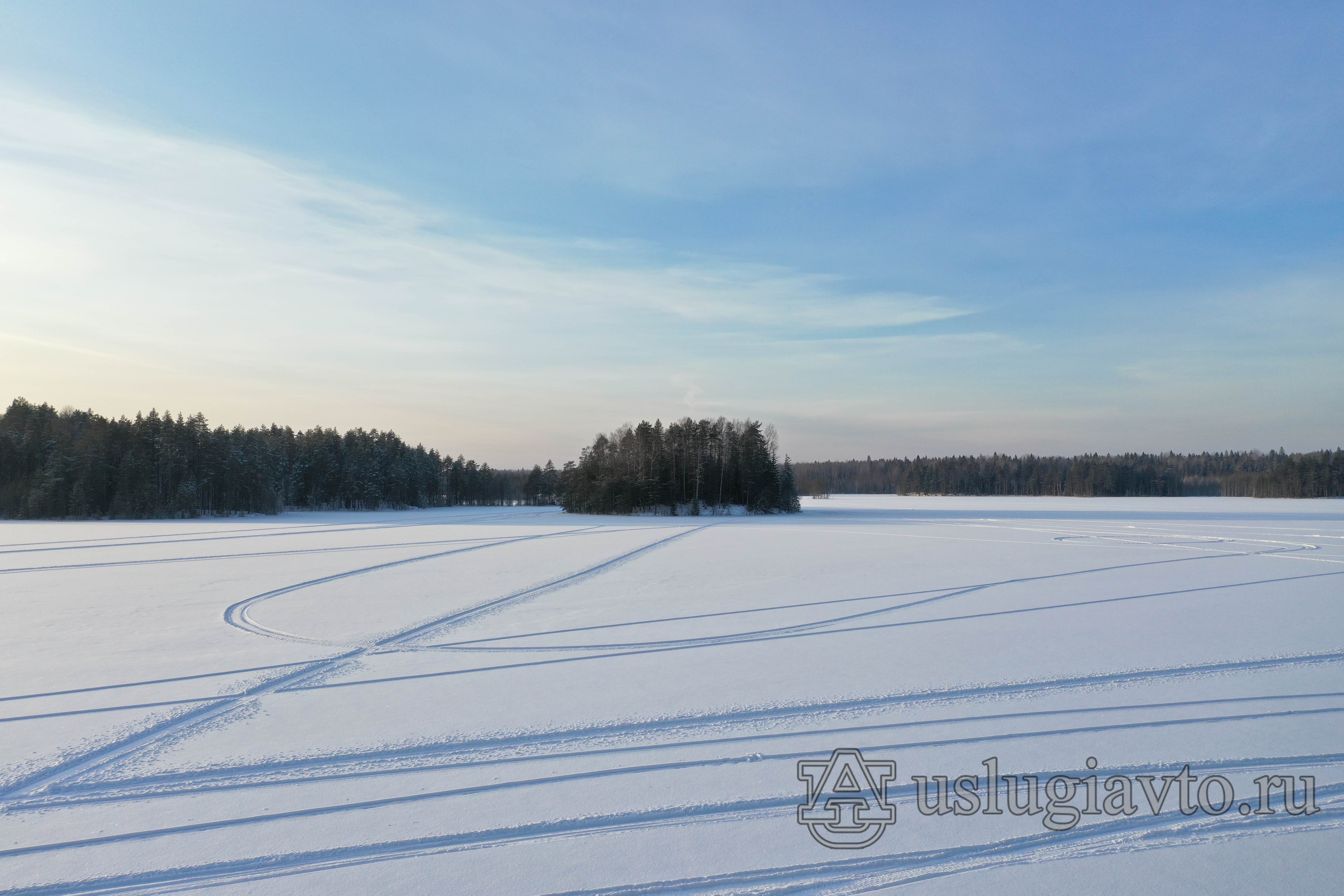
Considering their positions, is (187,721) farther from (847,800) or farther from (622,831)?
(847,800)

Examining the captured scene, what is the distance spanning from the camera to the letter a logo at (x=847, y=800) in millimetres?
4113

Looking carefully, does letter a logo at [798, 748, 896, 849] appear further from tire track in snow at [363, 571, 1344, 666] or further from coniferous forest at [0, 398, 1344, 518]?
coniferous forest at [0, 398, 1344, 518]

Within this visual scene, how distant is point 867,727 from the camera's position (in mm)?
5789

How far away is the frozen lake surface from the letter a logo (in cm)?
9

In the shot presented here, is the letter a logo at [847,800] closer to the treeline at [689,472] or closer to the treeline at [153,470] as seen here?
the treeline at [689,472]

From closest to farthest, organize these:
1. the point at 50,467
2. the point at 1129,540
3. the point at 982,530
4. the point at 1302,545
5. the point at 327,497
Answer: the point at 1302,545 < the point at 1129,540 < the point at 982,530 < the point at 50,467 < the point at 327,497

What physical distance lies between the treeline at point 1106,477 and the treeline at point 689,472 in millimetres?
74834

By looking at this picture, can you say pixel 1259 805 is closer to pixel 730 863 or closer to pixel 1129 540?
pixel 730 863

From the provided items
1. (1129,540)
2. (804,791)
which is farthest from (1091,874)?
(1129,540)

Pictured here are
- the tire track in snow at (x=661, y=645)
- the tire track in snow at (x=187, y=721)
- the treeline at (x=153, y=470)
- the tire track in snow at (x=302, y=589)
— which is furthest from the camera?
the treeline at (x=153, y=470)

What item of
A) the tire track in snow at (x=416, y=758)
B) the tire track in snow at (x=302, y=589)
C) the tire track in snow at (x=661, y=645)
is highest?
the tire track in snow at (x=416, y=758)

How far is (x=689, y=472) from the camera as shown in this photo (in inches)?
2280

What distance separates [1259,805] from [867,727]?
8.23 feet

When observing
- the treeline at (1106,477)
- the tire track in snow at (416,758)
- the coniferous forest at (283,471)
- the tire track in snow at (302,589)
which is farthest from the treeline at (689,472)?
the treeline at (1106,477)
